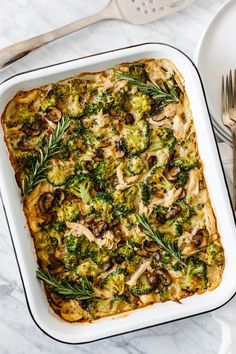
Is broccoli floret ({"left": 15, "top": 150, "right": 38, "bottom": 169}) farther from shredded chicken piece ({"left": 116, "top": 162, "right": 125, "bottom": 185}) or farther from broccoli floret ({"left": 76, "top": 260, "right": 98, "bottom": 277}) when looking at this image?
broccoli floret ({"left": 76, "top": 260, "right": 98, "bottom": 277})

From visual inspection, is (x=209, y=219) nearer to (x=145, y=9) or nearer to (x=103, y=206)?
(x=103, y=206)

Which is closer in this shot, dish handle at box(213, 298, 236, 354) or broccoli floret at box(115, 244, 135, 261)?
broccoli floret at box(115, 244, 135, 261)

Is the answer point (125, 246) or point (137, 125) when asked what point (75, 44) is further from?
point (125, 246)

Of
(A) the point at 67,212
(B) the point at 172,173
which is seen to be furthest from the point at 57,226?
(B) the point at 172,173

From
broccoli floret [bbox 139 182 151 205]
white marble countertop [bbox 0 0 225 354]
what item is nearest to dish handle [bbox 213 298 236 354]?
white marble countertop [bbox 0 0 225 354]

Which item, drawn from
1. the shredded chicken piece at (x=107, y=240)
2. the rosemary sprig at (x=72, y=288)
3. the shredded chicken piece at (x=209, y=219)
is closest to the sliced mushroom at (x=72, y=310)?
the rosemary sprig at (x=72, y=288)

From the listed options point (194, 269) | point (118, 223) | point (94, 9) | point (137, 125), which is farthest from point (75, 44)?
point (194, 269)
